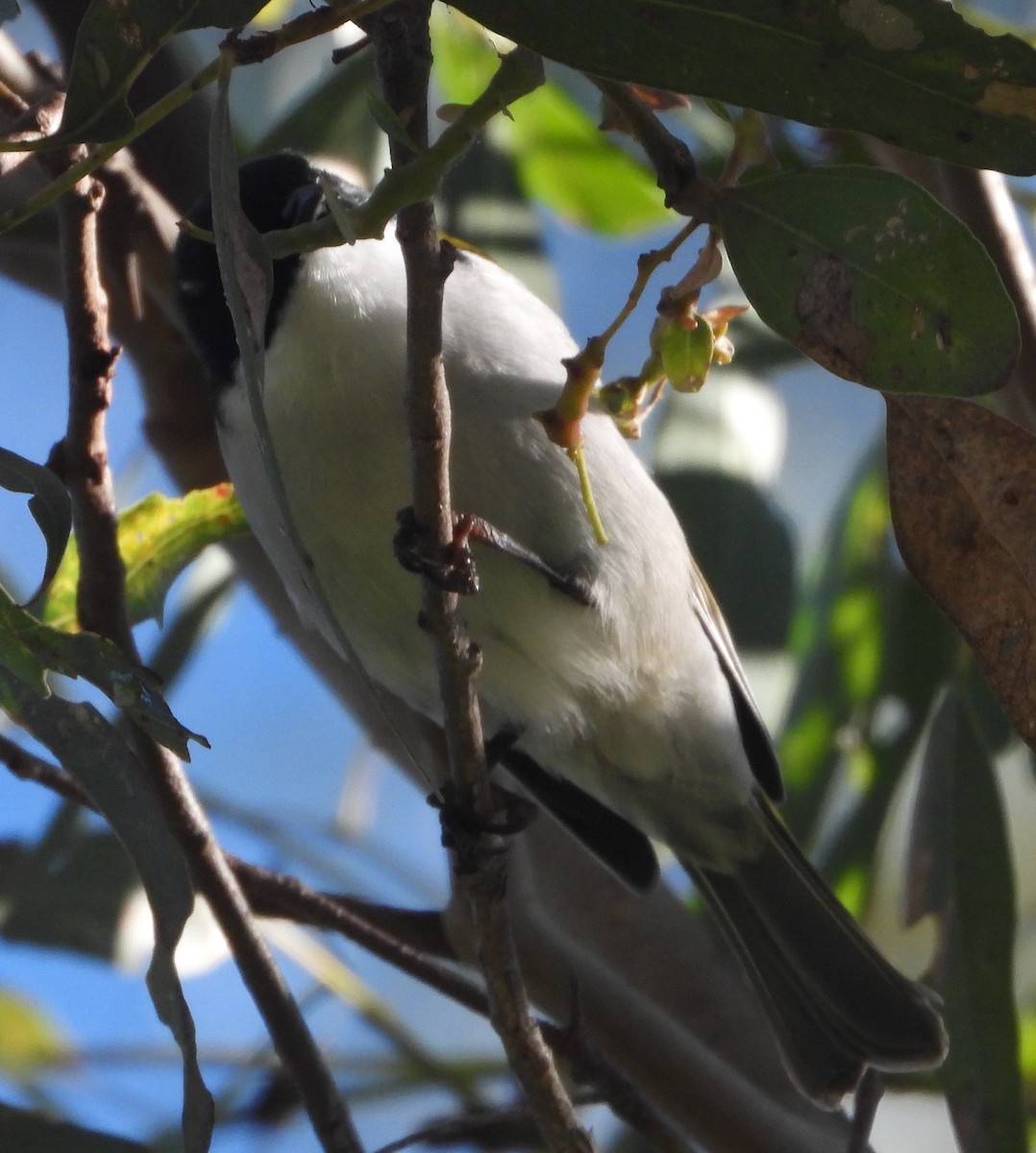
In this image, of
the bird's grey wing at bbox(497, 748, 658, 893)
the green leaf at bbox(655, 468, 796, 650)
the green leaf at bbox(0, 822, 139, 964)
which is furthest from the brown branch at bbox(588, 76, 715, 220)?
the green leaf at bbox(0, 822, 139, 964)

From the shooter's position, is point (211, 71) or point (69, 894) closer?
point (211, 71)

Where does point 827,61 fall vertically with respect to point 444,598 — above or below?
above

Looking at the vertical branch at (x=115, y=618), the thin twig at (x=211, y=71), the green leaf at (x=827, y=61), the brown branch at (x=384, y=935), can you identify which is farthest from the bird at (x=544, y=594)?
the green leaf at (x=827, y=61)

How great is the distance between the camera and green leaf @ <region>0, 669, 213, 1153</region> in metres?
0.98

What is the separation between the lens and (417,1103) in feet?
12.4

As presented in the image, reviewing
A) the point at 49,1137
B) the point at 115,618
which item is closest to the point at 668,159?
the point at 115,618

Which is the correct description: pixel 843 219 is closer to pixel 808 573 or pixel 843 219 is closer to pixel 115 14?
pixel 115 14

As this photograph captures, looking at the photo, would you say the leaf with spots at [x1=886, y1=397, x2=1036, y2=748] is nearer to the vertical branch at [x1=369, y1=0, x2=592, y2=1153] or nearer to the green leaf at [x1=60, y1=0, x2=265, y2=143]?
the vertical branch at [x1=369, y1=0, x2=592, y2=1153]

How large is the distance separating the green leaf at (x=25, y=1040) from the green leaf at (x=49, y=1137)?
1.33m

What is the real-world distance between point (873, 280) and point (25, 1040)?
2.52 metres

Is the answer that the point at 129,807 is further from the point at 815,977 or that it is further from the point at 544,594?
the point at 815,977

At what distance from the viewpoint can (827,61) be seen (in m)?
0.92

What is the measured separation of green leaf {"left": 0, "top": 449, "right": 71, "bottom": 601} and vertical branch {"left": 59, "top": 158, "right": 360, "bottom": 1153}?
403 millimetres

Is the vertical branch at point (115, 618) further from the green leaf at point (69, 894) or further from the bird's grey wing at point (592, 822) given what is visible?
the green leaf at point (69, 894)
